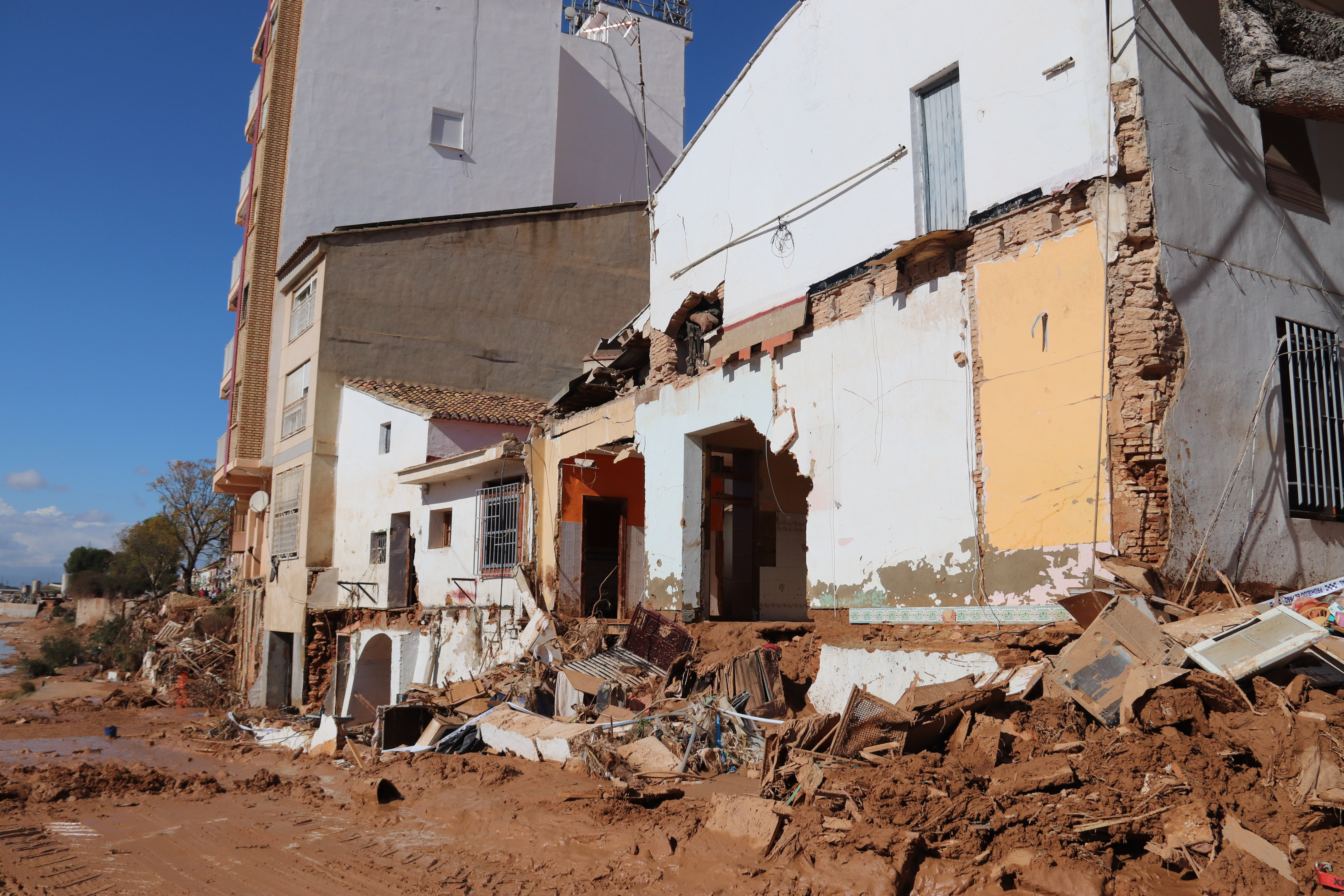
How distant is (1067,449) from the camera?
798 cm

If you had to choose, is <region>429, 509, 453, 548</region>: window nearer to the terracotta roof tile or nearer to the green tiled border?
the terracotta roof tile

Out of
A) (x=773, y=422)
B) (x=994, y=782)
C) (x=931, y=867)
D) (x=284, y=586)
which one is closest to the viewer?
(x=931, y=867)

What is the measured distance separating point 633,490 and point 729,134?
6.70m

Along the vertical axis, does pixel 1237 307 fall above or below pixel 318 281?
below

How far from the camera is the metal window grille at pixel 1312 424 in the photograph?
28.6 feet

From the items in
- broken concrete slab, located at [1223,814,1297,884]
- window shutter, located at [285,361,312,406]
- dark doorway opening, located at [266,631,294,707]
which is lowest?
dark doorway opening, located at [266,631,294,707]

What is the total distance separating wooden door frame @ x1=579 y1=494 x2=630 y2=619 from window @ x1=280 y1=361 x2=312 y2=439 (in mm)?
10955

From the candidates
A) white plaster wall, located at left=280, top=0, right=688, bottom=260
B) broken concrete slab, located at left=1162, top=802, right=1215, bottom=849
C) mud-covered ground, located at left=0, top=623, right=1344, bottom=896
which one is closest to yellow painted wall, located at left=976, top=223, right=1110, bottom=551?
mud-covered ground, located at left=0, top=623, right=1344, bottom=896

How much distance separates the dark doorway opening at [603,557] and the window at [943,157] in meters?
8.71

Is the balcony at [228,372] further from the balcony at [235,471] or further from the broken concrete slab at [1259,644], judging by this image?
Answer: the broken concrete slab at [1259,644]

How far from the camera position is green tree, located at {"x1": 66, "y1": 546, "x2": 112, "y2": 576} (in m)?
71.9

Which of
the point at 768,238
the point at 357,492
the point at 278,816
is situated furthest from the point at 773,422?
the point at 357,492

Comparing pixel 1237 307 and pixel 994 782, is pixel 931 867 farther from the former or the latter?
pixel 1237 307

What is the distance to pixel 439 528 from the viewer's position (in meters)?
20.5
